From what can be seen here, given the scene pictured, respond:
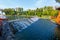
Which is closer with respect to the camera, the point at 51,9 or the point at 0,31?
the point at 0,31

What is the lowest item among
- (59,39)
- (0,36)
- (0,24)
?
(59,39)

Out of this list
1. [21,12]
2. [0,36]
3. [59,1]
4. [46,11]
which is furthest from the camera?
[59,1]

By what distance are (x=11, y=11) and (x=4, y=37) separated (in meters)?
0.71

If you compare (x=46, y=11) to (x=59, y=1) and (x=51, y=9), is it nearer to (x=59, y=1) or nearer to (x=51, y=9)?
(x=51, y=9)

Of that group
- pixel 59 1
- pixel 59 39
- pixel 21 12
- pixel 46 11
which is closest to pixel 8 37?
pixel 21 12

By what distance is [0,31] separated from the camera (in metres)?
2.05

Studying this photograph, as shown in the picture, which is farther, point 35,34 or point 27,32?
point 27,32

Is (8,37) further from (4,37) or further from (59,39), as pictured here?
(59,39)

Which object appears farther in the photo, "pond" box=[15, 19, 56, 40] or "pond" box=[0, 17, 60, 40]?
"pond" box=[15, 19, 56, 40]

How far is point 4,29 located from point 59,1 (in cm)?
382

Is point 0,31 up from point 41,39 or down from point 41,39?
up

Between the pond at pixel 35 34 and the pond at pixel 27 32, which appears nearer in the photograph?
the pond at pixel 27 32

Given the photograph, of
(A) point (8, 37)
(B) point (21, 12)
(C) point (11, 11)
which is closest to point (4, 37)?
(A) point (8, 37)

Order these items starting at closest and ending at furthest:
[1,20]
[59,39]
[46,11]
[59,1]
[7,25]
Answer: [1,20], [7,25], [59,39], [46,11], [59,1]
